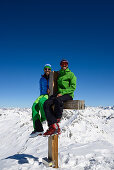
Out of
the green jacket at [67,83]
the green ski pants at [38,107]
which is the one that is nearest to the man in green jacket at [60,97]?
the green jacket at [67,83]

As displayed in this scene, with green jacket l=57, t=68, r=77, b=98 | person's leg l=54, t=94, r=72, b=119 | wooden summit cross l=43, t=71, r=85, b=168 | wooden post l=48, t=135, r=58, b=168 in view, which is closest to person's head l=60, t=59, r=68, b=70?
green jacket l=57, t=68, r=77, b=98

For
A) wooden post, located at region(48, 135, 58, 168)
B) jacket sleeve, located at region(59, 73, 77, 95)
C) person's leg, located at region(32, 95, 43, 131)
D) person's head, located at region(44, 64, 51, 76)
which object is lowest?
wooden post, located at region(48, 135, 58, 168)

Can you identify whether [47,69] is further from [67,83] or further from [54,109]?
[54,109]

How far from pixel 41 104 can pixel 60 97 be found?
0.68 meters

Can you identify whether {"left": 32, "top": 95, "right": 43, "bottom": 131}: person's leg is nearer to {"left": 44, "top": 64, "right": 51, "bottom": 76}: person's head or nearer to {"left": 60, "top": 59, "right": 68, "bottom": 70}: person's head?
{"left": 44, "top": 64, "right": 51, "bottom": 76}: person's head

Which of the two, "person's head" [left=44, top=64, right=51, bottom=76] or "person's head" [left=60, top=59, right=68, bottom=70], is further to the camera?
"person's head" [left=44, top=64, right=51, bottom=76]

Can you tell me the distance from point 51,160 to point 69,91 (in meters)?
2.41

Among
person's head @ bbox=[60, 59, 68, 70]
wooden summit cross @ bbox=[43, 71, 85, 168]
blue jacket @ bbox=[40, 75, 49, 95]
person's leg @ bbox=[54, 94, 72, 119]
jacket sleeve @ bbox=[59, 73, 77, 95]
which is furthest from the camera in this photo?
blue jacket @ bbox=[40, 75, 49, 95]

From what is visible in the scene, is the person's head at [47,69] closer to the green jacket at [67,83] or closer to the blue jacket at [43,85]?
the blue jacket at [43,85]

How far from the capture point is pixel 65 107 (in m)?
4.71

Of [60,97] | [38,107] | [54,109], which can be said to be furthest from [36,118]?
[60,97]

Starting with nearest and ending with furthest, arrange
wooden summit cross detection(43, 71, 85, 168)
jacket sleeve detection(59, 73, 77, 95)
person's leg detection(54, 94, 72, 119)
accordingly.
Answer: person's leg detection(54, 94, 72, 119) < wooden summit cross detection(43, 71, 85, 168) < jacket sleeve detection(59, 73, 77, 95)

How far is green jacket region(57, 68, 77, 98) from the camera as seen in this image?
4.64 metres

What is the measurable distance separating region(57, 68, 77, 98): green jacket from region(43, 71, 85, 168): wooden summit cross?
0.24m
